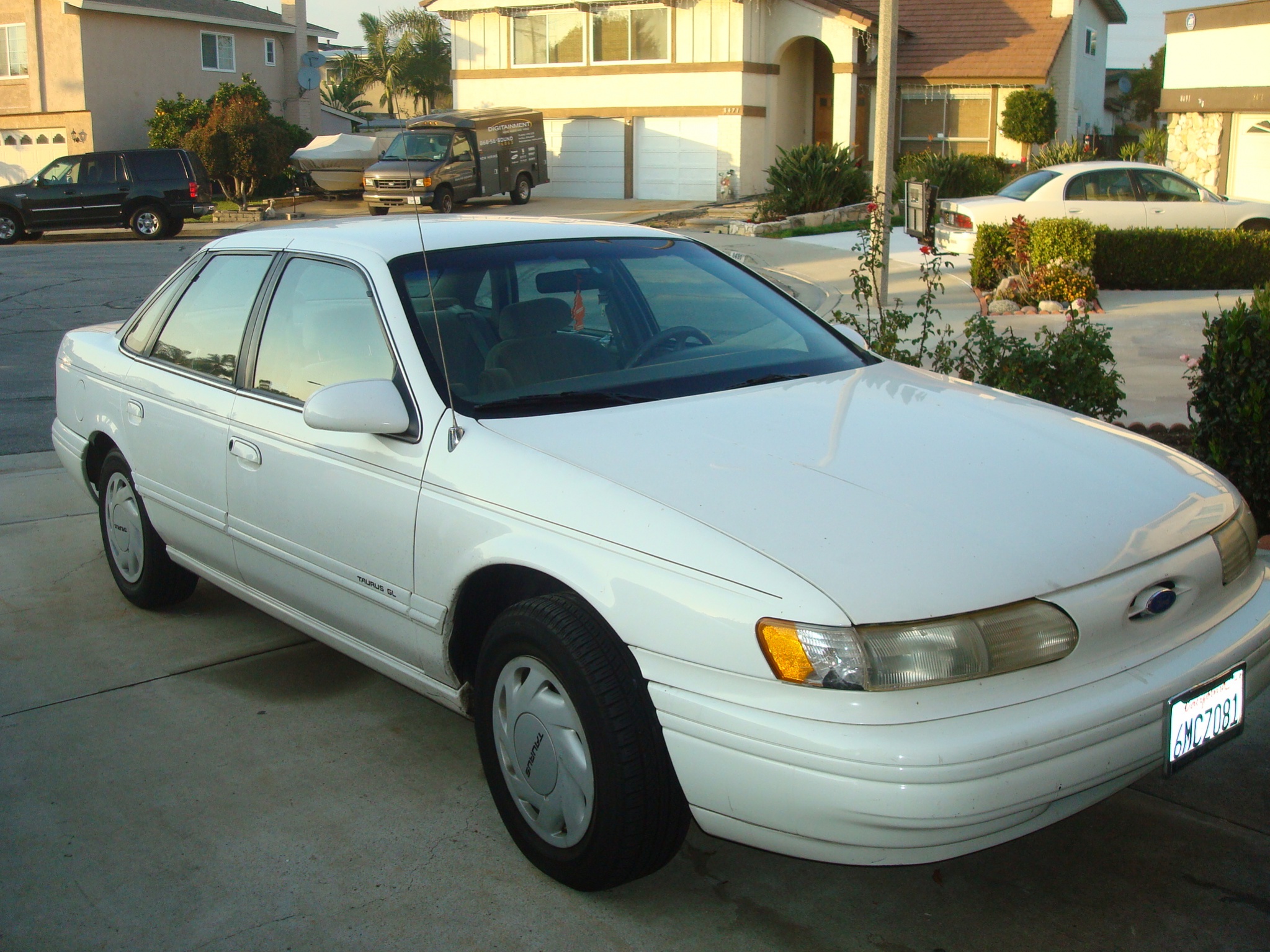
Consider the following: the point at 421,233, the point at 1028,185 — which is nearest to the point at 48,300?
the point at 1028,185

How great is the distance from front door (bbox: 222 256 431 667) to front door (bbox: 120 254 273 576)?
0.46 ft

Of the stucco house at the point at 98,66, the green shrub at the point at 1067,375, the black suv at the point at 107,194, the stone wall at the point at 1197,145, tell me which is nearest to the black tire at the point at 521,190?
the black suv at the point at 107,194

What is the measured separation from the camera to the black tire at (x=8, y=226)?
983 inches

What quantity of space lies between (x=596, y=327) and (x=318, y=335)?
902 mm

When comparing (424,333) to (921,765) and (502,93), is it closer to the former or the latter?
(921,765)

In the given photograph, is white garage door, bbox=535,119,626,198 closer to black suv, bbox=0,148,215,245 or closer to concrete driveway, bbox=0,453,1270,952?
black suv, bbox=0,148,215,245

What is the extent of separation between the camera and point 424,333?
3604 millimetres

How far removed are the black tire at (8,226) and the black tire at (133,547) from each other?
22.8 m

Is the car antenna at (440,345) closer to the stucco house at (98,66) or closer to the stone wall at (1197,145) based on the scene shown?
the stone wall at (1197,145)

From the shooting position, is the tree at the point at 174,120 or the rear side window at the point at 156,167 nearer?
the rear side window at the point at 156,167

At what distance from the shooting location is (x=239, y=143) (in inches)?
1193

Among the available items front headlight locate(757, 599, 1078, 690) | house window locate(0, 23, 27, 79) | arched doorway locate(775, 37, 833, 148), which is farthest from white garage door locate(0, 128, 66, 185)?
front headlight locate(757, 599, 1078, 690)

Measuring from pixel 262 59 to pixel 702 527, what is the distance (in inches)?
1546

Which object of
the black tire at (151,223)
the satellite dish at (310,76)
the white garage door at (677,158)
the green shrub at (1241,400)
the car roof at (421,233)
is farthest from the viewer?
the white garage door at (677,158)
